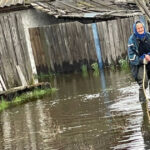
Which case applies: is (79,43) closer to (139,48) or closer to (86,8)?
(86,8)

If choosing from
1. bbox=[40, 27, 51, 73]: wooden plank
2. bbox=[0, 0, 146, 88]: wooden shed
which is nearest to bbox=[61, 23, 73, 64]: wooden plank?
bbox=[0, 0, 146, 88]: wooden shed

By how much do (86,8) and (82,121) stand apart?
42.6 feet

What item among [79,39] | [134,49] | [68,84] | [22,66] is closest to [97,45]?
[79,39]

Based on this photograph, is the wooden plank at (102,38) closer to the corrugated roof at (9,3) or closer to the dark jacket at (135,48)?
the corrugated roof at (9,3)

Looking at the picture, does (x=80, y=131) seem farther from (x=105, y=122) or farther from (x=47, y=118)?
(x=47, y=118)

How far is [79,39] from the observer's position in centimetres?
1986

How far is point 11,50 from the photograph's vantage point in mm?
14328

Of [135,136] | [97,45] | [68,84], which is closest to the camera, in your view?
[135,136]

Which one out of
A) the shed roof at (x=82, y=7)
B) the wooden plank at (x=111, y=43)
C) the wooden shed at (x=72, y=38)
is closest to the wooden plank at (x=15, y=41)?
the wooden shed at (x=72, y=38)

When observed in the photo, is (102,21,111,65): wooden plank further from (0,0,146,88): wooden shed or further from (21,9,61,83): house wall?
(21,9,61,83): house wall

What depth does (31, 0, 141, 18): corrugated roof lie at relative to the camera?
65.9 feet

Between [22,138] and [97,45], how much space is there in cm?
1148

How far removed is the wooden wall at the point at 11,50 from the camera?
14.2 m

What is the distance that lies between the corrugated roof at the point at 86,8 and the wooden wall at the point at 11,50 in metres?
5.42
